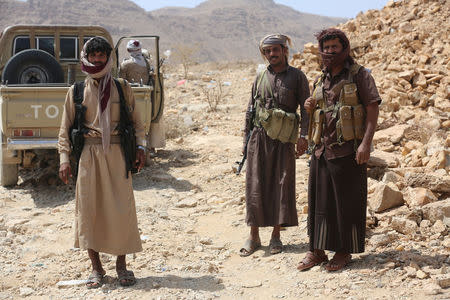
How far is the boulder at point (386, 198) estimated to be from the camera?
15.2 ft

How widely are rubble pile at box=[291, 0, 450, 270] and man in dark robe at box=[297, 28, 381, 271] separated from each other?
0.52 metres

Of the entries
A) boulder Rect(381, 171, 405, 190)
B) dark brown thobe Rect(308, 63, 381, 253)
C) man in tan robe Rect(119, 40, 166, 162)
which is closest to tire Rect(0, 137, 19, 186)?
man in tan robe Rect(119, 40, 166, 162)

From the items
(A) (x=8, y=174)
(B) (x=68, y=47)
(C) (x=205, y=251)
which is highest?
(B) (x=68, y=47)

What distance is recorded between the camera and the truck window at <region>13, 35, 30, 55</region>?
7602 millimetres

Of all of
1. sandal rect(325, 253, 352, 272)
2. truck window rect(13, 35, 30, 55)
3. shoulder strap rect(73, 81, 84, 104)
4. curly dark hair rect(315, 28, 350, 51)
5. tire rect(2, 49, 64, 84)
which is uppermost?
truck window rect(13, 35, 30, 55)

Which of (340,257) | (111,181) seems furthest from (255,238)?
(111,181)

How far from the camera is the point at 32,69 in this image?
22.5 feet

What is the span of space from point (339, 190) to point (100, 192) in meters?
1.49

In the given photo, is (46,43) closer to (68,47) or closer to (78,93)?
(68,47)

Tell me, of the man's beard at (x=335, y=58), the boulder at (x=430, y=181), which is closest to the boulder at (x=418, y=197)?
the boulder at (x=430, y=181)

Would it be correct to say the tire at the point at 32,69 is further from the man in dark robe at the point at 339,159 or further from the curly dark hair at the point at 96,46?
the man in dark robe at the point at 339,159

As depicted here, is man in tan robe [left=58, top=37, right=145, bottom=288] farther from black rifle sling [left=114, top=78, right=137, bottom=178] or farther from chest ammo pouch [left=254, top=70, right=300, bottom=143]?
chest ammo pouch [left=254, top=70, right=300, bottom=143]

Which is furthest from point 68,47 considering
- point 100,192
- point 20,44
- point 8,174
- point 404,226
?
point 404,226

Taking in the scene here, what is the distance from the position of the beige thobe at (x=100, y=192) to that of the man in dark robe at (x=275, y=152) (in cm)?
Answer: 106
